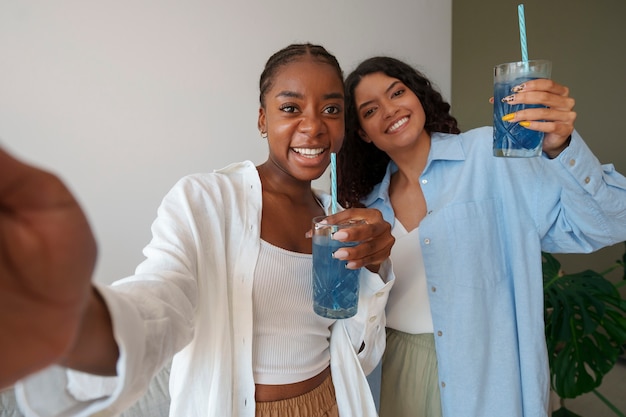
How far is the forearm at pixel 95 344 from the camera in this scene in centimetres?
42

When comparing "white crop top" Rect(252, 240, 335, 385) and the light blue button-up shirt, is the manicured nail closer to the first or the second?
"white crop top" Rect(252, 240, 335, 385)

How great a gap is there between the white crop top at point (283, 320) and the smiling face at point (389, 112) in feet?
1.88

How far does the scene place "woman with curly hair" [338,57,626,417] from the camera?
120 centimetres

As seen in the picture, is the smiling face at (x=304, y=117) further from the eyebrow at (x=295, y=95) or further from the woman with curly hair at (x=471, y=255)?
the woman with curly hair at (x=471, y=255)

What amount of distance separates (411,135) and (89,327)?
3.66 feet

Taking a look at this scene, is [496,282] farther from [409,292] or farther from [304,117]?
[304,117]

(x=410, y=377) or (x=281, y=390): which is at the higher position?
(x=281, y=390)

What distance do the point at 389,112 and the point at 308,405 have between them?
2.88 ft

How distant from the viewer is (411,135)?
1.35 m

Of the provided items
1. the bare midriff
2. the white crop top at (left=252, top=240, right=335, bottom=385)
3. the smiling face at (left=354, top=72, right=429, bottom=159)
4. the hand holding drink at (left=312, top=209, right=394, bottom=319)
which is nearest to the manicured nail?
the hand holding drink at (left=312, top=209, right=394, bottom=319)

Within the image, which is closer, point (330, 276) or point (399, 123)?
point (330, 276)

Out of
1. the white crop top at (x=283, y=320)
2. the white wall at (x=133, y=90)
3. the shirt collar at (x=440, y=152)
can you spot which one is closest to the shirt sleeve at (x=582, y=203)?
the shirt collar at (x=440, y=152)

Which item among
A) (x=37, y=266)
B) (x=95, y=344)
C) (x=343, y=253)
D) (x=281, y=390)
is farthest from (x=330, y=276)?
(x=37, y=266)

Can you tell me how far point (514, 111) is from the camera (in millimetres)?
934
